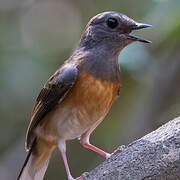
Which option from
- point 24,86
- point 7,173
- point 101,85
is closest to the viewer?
point 101,85

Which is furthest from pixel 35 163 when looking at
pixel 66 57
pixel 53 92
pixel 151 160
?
pixel 66 57

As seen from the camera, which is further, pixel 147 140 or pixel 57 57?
pixel 57 57

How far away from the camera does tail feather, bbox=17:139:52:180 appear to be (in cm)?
509

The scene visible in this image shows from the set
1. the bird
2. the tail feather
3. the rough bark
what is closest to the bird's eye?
the bird

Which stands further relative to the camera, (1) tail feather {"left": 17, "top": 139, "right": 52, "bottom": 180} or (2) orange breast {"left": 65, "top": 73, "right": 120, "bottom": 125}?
(1) tail feather {"left": 17, "top": 139, "right": 52, "bottom": 180}

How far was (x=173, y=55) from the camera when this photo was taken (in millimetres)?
6543

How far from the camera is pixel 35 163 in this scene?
5203 millimetres

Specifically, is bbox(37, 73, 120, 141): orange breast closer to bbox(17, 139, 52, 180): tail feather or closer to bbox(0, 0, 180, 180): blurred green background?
bbox(17, 139, 52, 180): tail feather

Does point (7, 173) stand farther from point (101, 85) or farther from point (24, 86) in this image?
point (101, 85)

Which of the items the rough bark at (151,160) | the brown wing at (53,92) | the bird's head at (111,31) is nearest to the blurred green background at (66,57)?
the bird's head at (111,31)

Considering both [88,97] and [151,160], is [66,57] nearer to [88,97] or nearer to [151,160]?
[88,97]

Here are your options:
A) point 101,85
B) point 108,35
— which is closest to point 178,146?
point 101,85

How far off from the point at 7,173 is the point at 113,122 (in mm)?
1908

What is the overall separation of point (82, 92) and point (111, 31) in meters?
0.79
